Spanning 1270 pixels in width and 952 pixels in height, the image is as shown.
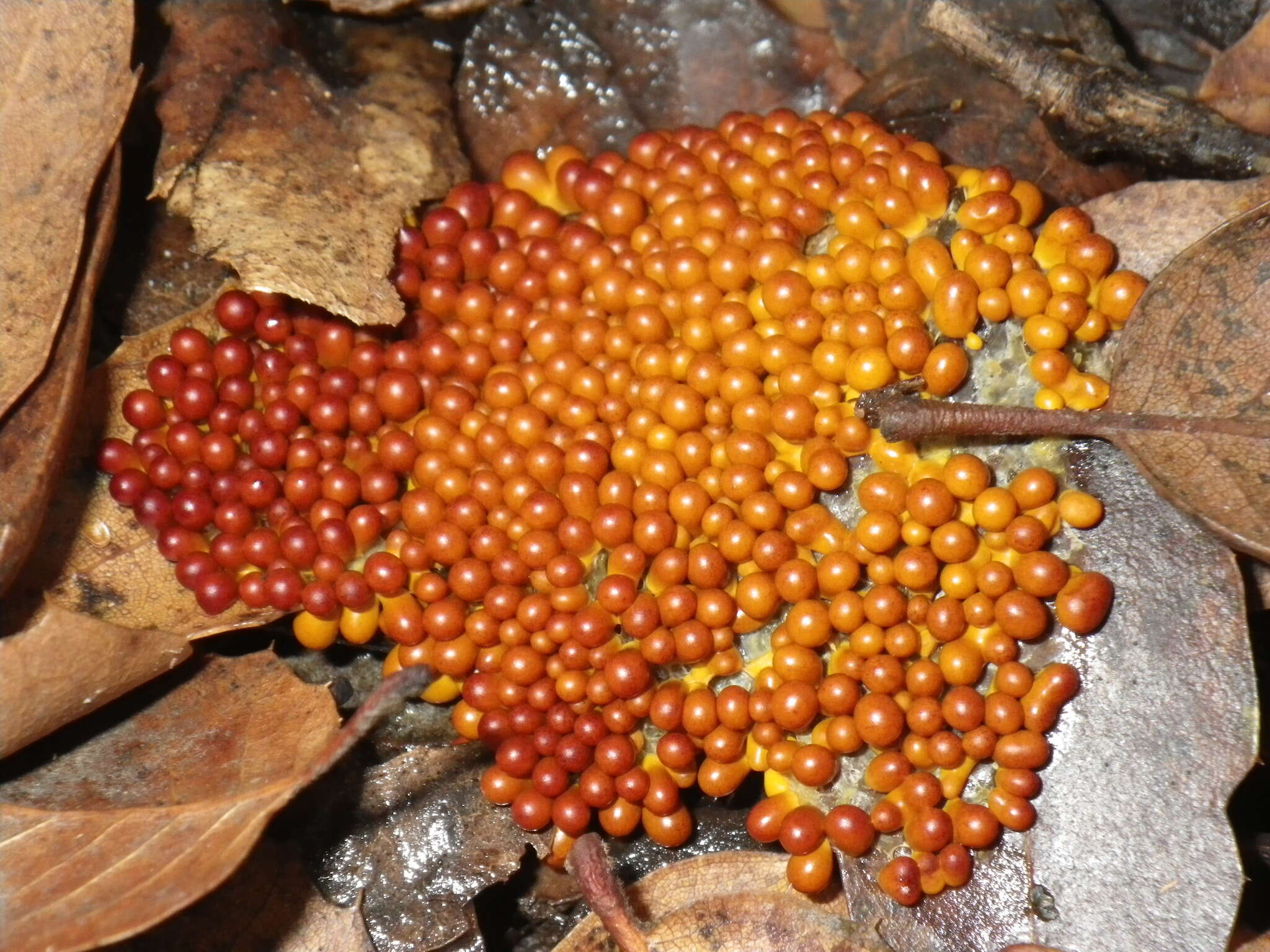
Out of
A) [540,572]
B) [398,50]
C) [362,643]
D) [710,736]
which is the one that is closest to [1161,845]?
[710,736]

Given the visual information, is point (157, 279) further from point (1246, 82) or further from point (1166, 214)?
point (1246, 82)

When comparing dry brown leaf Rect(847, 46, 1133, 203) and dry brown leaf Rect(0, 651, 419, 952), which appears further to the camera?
dry brown leaf Rect(847, 46, 1133, 203)

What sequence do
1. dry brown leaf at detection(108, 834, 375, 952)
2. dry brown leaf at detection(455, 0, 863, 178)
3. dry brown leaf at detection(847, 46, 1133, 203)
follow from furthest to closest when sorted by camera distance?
dry brown leaf at detection(455, 0, 863, 178) < dry brown leaf at detection(847, 46, 1133, 203) < dry brown leaf at detection(108, 834, 375, 952)

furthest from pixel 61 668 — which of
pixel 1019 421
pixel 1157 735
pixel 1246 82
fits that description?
pixel 1246 82

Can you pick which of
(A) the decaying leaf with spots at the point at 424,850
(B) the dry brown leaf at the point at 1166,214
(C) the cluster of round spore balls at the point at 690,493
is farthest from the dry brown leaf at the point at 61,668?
(B) the dry brown leaf at the point at 1166,214

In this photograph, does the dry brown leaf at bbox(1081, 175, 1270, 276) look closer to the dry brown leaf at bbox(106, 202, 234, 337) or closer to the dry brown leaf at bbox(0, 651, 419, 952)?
the dry brown leaf at bbox(0, 651, 419, 952)

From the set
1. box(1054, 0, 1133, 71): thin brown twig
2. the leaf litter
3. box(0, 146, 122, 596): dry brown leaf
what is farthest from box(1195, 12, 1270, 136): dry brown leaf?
box(0, 146, 122, 596): dry brown leaf
